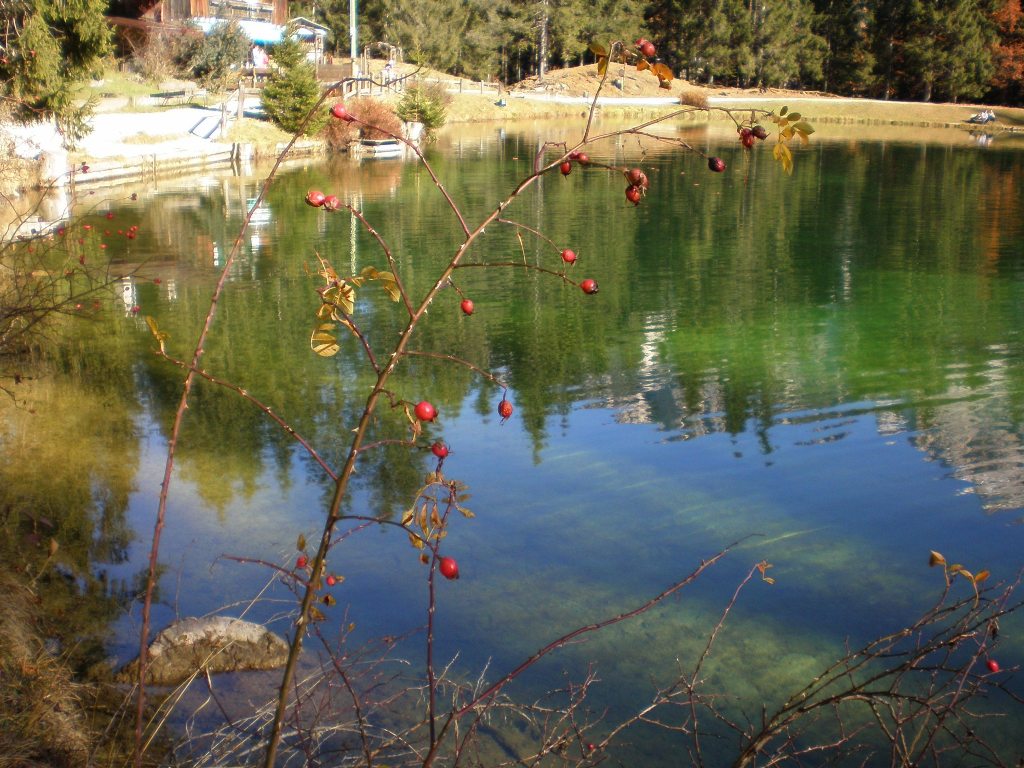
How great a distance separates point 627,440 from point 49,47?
1058 cm

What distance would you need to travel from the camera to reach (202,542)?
6672mm

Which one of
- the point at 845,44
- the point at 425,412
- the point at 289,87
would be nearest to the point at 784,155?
the point at 425,412

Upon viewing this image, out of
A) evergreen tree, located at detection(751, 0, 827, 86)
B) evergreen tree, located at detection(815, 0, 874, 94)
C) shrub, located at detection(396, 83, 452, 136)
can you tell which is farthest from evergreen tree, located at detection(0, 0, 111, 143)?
evergreen tree, located at detection(815, 0, 874, 94)

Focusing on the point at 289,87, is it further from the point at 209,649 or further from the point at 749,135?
the point at 749,135

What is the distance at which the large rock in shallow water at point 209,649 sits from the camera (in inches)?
196

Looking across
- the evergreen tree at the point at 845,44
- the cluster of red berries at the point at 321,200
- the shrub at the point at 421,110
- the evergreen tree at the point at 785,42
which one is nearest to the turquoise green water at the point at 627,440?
the cluster of red berries at the point at 321,200

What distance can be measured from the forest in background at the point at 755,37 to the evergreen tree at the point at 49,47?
4060 cm

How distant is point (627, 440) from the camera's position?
27.9 ft

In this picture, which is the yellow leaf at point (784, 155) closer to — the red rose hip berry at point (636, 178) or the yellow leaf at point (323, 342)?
the red rose hip berry at point (636, 178)

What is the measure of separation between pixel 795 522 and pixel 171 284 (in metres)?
9.41

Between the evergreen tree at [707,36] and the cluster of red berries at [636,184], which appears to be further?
the evergreen tree at [707,36]

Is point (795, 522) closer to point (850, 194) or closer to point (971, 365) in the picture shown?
point (971, 365)

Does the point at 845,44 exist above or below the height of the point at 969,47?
above

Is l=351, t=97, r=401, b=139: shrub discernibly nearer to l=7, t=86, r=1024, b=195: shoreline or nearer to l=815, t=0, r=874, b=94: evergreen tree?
l=7, t=86, r=1024, b=195: shoreline
